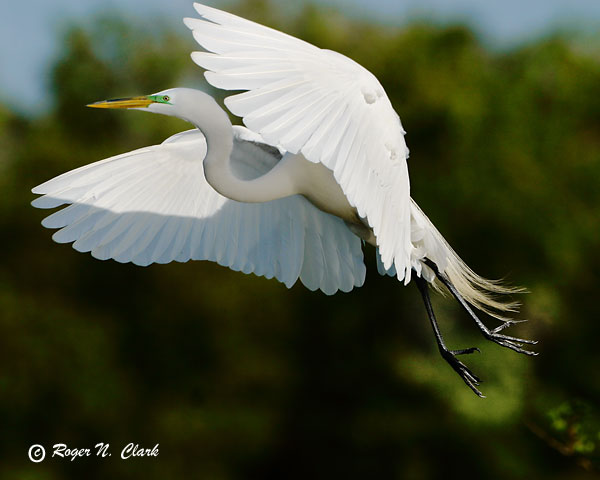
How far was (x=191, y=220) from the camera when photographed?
12.9ft

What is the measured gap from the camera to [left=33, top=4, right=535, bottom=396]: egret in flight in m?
2.57

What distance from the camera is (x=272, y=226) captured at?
13.1 ft

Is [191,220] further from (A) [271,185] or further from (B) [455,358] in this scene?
(B) [455,358]

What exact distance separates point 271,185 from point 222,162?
0.78 feet

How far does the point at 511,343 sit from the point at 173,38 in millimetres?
13011

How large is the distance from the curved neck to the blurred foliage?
921cm

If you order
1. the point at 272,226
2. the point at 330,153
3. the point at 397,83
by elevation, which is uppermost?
the point at 330,153

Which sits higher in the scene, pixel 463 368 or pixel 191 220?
pixel 191 220

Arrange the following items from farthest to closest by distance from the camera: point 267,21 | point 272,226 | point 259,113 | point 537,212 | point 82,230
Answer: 1. point 267,21
2. point 537,212
3. point 272,226
4. point 82,230
5. point 259,113

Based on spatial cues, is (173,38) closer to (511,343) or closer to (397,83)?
(397,83)

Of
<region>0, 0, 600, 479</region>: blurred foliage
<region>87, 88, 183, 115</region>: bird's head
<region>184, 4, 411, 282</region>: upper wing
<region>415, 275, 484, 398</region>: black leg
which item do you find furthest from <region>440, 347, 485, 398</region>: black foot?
<region>0, 0, 600, 479</region>: blurred foliage

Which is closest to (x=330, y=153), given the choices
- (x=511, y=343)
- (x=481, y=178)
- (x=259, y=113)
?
(x=259, y=113)

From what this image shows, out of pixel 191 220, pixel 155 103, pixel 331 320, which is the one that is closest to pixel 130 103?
pixel 155 103

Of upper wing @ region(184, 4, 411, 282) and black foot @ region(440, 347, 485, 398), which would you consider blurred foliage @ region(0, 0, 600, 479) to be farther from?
upper wing @ region(184, 4, 411, 282)
